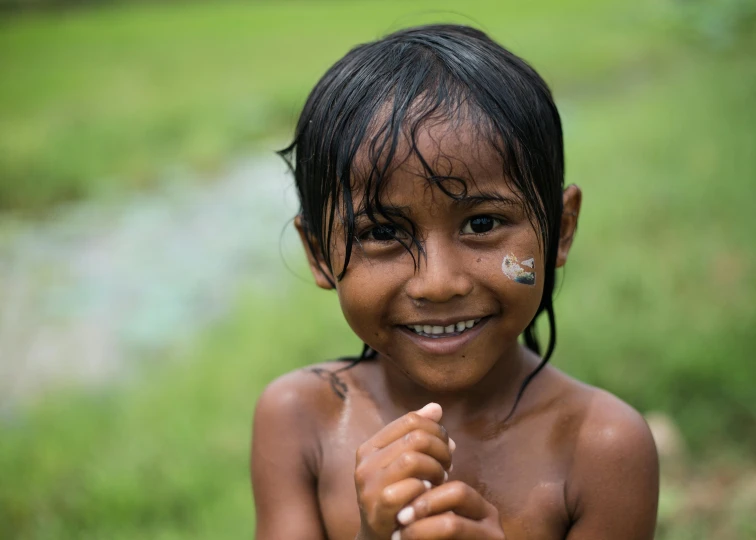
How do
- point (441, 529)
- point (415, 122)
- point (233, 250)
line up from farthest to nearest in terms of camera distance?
point (233, 250) → point (415, 122) → point (441, 529)

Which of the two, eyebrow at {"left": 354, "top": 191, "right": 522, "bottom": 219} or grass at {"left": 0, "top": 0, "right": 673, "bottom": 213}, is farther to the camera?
grass at {"left": 0, "top": 0, "right": 673, "bottom": 213}

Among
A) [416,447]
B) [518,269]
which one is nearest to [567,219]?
[518,269]

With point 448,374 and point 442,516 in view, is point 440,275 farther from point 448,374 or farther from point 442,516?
point 442,516

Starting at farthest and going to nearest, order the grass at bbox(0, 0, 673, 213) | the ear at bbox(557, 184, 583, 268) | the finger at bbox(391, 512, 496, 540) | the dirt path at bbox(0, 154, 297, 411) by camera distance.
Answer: the grass at bbox(0, 0, 673, 213)
the dirt path at bbox(0, 154, 297, 411)
the ear at bbox(557, 184, 583, 268)
the finger at bbox(391, 512, 496, 540)

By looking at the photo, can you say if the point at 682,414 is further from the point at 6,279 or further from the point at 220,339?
the point at 6,279

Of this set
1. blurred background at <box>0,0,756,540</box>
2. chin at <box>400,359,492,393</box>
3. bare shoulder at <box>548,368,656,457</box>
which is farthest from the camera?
blurred background at <box>0,0,756,540</box>

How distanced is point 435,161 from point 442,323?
0.30 m

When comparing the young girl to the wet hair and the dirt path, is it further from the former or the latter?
the dirt path

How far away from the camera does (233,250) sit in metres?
4.93

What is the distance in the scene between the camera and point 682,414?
3361 millimetres

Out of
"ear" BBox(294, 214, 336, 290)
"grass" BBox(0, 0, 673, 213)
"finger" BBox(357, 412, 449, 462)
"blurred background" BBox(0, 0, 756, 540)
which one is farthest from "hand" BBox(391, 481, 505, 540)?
"grass" BBox(0, 0, 673, 213)

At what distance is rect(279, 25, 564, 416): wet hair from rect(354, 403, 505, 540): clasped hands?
1.03ft

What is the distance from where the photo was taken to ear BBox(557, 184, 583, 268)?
2.00 meters

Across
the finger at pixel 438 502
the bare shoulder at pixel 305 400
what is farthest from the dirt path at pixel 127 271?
the finger at pixel 438 502
